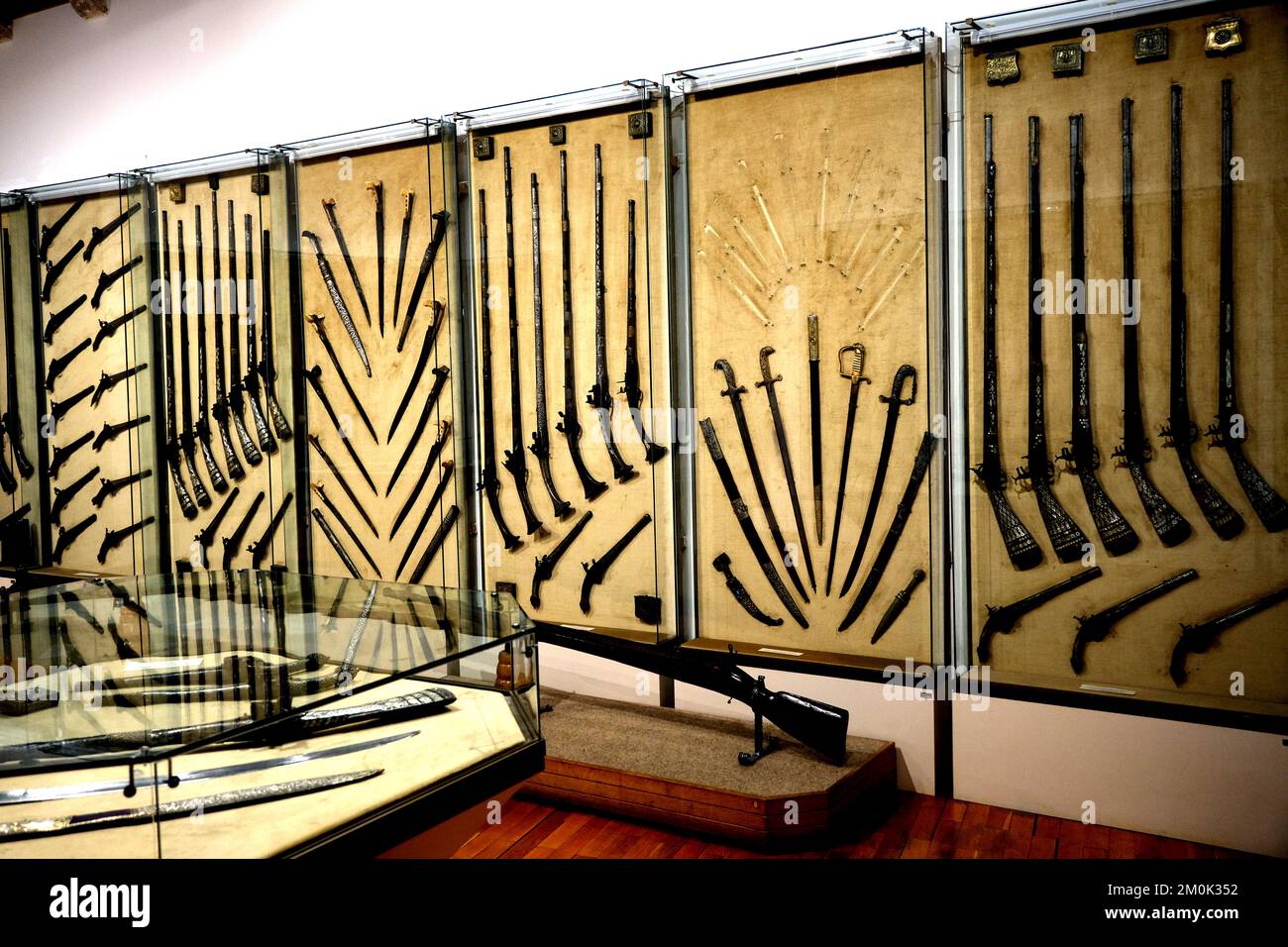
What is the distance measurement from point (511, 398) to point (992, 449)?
2153 mm

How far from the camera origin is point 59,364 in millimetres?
6629

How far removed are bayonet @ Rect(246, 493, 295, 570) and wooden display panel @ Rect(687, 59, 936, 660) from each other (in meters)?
2.40

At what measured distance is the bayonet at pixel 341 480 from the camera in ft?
18.0

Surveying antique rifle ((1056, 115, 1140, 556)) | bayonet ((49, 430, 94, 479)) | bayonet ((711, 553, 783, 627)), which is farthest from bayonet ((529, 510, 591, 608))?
bayonet ((49, 430, 94, 479))

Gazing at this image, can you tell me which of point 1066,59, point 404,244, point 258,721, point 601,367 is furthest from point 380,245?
point 258,721

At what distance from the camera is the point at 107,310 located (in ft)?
20.9

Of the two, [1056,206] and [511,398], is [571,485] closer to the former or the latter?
[511,398]

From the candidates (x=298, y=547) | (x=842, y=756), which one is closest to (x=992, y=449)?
(x=842, y=756)

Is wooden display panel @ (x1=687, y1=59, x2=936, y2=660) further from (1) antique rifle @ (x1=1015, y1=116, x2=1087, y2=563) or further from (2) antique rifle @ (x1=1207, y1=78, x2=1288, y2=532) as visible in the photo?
(2) antique rifle @ (x1=1207, y1=78, x2=1288, y2=532)

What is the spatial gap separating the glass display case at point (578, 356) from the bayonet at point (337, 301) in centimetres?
68

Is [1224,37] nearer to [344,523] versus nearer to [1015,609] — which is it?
[1015,609]

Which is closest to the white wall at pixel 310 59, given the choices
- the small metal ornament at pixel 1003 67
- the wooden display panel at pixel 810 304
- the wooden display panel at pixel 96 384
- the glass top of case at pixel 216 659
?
the small metal ornament at pixel 1003 67

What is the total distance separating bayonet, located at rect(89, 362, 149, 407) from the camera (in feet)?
20.6

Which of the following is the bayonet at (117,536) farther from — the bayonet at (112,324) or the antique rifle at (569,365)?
the antique rifle at (569,365)
